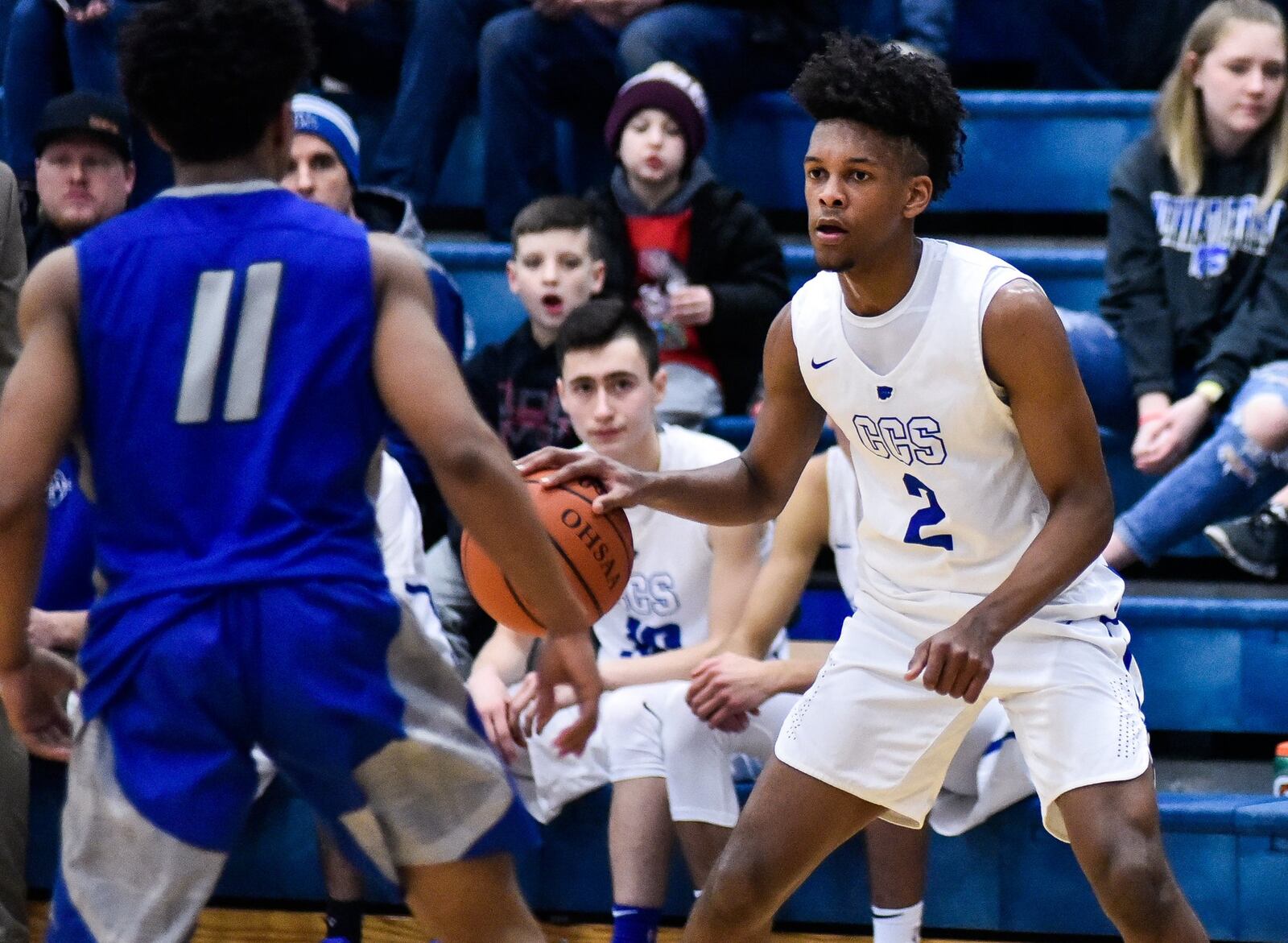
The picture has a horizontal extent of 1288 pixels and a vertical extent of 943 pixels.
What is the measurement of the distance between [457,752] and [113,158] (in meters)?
3.24

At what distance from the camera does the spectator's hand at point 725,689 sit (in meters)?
4.10

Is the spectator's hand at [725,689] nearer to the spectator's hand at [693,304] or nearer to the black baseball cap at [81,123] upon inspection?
the spectator's hand at [693,304]

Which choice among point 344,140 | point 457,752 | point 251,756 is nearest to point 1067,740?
point 457,752

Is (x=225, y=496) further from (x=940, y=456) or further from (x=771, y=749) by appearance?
(x=771, y=749)

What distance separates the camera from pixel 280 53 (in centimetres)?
252

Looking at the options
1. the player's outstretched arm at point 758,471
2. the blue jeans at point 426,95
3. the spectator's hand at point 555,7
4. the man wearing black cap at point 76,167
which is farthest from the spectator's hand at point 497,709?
the spectator's hand at point 555,7

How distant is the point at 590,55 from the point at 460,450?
366cm

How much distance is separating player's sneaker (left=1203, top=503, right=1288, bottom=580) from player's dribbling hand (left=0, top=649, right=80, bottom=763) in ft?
9.93

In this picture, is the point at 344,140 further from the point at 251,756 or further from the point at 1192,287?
the point at 251,756

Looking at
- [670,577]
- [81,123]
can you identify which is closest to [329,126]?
[81,123]

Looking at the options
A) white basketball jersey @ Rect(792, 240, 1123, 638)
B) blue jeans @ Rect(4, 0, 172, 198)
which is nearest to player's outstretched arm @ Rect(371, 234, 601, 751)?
white basketball jersey @ Rect(792, 240, 1123, 638)

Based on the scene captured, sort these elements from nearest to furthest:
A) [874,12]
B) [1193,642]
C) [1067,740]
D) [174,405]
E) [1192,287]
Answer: [174,405]
[1067,740]
[1193,642]
[1192,287]
[874,12]

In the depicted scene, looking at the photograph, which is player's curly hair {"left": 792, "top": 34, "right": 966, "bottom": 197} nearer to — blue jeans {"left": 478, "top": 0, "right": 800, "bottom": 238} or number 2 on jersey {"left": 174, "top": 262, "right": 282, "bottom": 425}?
number 2 on jersey {"left": 174, "top": 262, "right": 282, "bottom": 425}

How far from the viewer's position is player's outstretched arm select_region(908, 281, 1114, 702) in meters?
2.94
